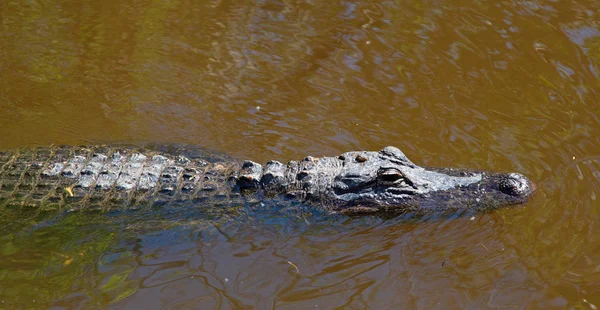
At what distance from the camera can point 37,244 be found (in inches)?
188

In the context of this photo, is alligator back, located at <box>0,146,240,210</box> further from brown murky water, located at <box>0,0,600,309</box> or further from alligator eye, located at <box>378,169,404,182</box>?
alligator eye, located at <box>378,169,404,182</box>

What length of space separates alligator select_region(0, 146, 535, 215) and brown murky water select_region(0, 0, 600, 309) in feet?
0.50

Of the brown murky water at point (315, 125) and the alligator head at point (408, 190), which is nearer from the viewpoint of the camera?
the brown murky water at point (315, 125)

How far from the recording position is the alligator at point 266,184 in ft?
16.4

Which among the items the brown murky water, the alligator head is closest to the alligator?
the alligator head

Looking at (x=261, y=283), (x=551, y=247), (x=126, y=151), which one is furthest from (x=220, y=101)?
(x=551, y=247)

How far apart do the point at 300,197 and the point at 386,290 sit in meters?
1.22

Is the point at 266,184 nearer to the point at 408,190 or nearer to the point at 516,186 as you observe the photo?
the point at 408,190

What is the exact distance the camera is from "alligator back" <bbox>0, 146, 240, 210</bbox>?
4988 mm

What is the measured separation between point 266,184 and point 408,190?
3.98ft

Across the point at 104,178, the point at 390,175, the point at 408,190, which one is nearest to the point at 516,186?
the point at 408,190

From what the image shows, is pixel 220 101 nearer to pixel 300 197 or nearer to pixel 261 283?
pixel 300 197

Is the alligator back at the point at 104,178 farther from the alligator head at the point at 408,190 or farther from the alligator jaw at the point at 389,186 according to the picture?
the alligator head at the point at 408,190

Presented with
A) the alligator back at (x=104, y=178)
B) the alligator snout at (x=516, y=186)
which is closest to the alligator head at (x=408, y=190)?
the alligator snout at (x=516, y=186)
